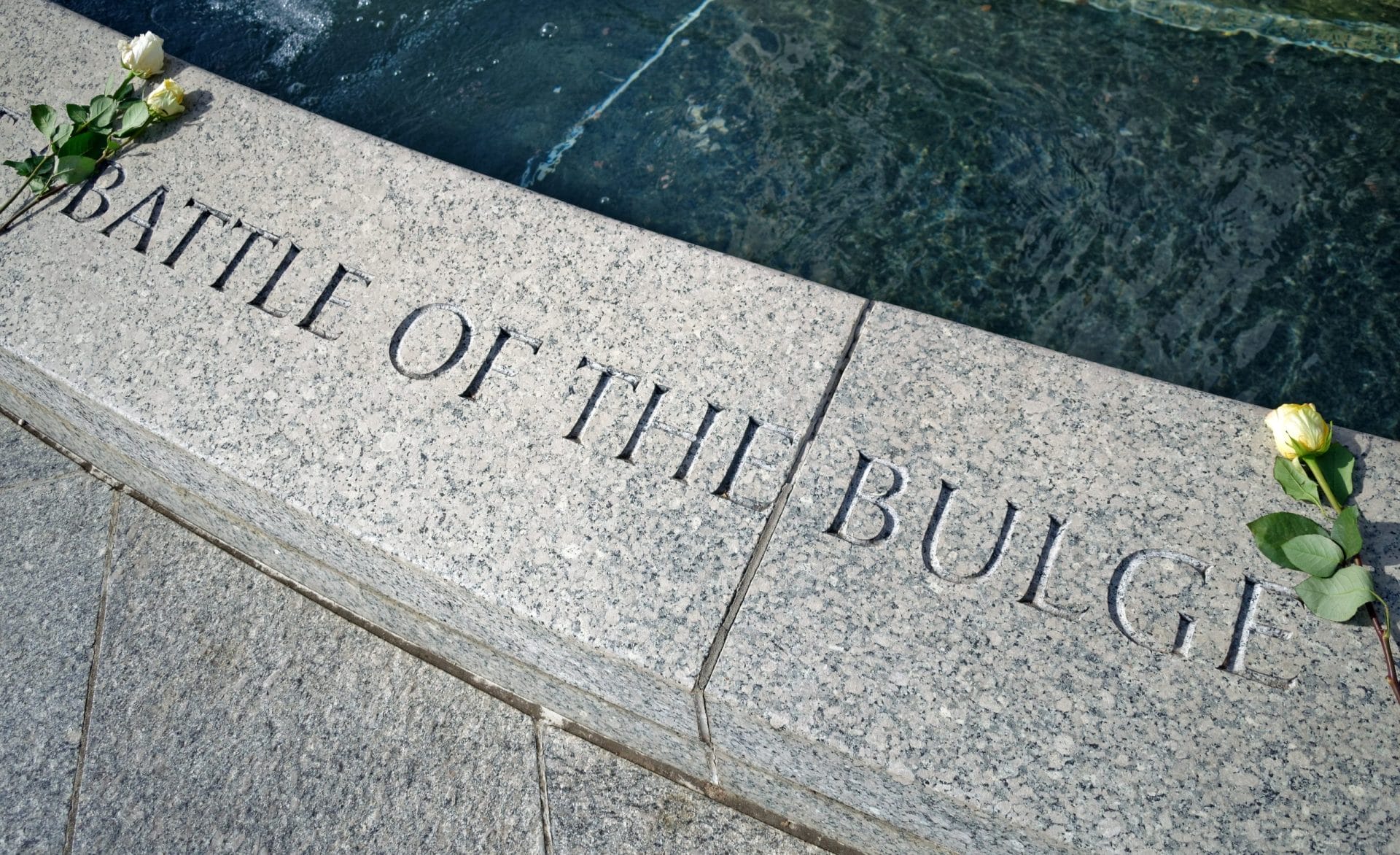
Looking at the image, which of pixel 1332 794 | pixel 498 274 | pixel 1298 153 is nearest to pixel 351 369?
pixel 498 274

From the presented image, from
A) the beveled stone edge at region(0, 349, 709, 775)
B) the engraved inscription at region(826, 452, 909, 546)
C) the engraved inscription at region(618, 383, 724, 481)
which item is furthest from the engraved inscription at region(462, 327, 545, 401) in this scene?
the engraved inscription at region(826, 452, 909, 546)

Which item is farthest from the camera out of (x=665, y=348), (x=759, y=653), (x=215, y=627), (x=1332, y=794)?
(x=215, y=627)

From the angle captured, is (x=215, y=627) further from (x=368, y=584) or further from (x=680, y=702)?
(x=680, y=702)

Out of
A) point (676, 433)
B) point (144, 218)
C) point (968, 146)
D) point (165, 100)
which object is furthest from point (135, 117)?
point (968, 146)

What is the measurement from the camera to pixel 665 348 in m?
2.44

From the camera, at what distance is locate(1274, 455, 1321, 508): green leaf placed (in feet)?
6.89

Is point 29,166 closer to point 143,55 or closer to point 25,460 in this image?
point 143,55

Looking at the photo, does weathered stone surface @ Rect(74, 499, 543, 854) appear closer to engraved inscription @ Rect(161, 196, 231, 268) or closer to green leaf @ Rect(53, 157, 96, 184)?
engraved inscription @ Rect(161, 196, 231, 268)

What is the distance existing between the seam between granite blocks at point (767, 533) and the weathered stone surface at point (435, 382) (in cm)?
2

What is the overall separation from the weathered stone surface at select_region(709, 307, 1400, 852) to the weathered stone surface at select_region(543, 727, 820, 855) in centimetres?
31

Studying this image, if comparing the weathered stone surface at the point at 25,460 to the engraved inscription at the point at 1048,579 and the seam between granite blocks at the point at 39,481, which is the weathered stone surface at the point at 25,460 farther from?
the engraved inscription at the point at 1048,579

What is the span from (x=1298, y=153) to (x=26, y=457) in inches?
161

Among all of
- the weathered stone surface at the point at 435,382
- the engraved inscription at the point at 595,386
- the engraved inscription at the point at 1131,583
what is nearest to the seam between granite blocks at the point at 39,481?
the weathered stone surface at the point at 435,382

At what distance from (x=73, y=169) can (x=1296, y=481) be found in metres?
3.18
